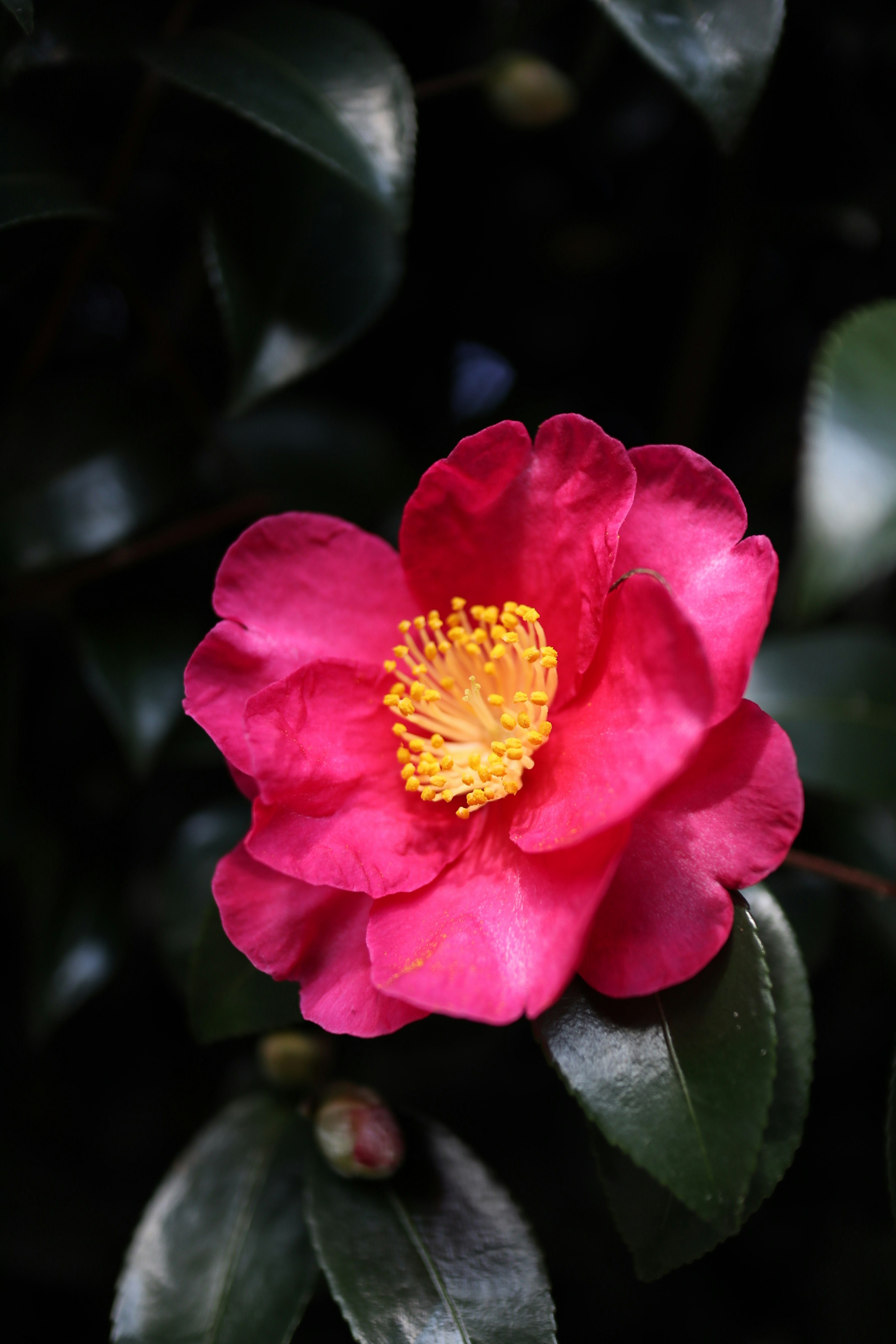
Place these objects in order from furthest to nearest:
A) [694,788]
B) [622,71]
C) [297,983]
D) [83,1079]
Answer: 1. [83,1079]
2. [622,71]
3. [297,983]
4. [694,788]

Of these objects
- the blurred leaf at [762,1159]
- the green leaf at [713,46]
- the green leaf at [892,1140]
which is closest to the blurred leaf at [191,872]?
the blurred leaf at [762,1159]

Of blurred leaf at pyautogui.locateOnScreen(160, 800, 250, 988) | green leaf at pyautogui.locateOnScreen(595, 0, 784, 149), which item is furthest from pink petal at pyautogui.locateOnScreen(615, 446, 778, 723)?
blurred leaf at pyautogui.locateOnScreen(160, 800, 250, 988)

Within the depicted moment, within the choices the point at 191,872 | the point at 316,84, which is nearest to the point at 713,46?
the point at 316,84

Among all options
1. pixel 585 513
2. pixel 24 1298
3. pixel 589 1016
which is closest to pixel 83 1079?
pixel 24 1298

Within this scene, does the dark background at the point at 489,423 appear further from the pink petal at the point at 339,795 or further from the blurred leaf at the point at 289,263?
the pink petal at the point at 339,795

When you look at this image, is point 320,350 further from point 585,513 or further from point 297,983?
point 297,983

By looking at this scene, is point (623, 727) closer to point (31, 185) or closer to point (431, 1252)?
point (431, 1252)
